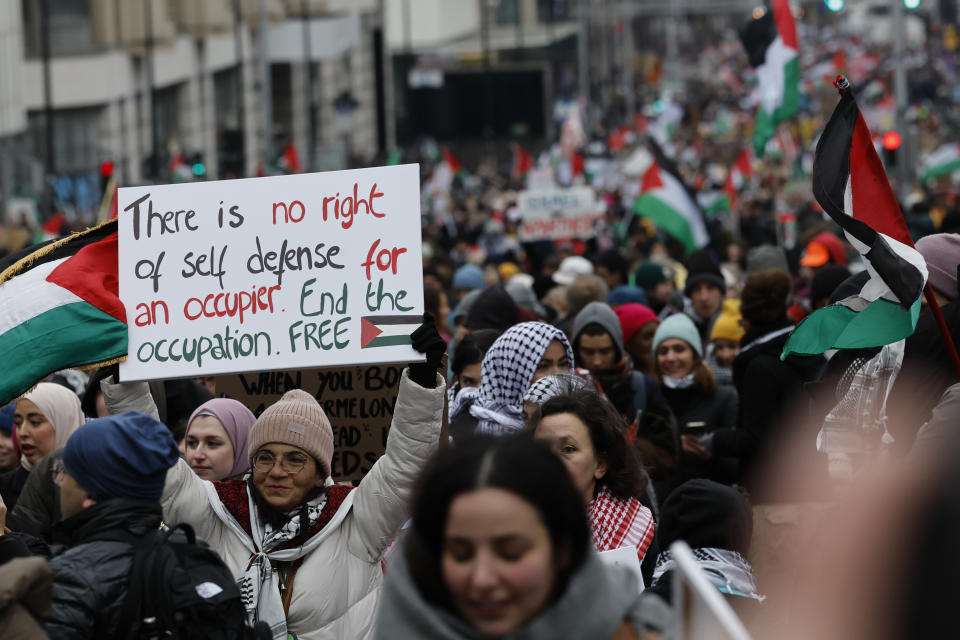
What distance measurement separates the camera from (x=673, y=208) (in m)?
15.5

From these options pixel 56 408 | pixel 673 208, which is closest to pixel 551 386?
pixel 56 408

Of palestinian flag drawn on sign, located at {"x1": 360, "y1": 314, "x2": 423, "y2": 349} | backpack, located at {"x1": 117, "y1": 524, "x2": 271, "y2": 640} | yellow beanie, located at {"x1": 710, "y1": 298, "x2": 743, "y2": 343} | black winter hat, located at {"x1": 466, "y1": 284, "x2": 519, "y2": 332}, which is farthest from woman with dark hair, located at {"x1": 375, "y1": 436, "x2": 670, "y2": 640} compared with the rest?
yellow beanie, located at {"x1": 710, "y1": 298, "x2": 743, "y2": 343}

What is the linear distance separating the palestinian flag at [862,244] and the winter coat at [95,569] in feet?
7.03

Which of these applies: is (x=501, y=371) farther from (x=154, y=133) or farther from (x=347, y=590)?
(x=154, y=133)

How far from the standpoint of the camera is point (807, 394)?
6766mm

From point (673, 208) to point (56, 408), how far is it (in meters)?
9.90

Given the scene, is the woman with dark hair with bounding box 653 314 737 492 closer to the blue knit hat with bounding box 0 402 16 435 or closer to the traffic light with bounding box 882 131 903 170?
the blue knit hat with bounding box 0 402 16 435

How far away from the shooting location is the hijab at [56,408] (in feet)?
20.5

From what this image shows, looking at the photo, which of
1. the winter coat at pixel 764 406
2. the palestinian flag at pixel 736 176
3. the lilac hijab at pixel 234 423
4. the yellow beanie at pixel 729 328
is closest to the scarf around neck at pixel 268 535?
the lilac hijab at pixel 234 423

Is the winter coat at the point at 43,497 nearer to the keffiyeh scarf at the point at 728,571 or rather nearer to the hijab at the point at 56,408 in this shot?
the hijab at the point at 56,408

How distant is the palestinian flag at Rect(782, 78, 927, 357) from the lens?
15.7 feet

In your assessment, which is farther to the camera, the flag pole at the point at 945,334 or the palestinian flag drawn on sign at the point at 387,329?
the palestinian flag drawn on sign at the point at 387,329

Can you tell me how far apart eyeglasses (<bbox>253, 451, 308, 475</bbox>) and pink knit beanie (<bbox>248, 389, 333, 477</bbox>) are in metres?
0.03

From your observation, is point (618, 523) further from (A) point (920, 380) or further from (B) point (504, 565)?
(B) point (504, 565)
